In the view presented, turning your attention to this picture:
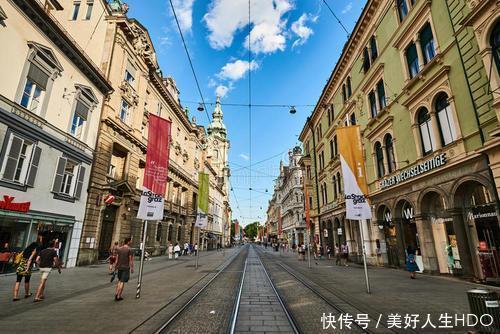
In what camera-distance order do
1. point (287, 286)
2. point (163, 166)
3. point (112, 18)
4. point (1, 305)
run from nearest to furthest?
point (1, 305), point (163, 166), point (287, 286), point (112, 18)

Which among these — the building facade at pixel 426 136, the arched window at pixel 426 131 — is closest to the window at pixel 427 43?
the building facade at pixel 426 136

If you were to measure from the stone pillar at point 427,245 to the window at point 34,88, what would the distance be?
22.2 meters


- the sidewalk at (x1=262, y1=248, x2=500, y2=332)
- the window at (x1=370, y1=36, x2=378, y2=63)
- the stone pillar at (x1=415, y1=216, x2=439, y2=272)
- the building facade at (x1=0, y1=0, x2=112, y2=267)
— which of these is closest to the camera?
the sidewalk at (x1=262, y1=248, x2=500, y2=332)

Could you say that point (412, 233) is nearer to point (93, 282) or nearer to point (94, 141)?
point (93, 282)

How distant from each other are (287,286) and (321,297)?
8.85ft

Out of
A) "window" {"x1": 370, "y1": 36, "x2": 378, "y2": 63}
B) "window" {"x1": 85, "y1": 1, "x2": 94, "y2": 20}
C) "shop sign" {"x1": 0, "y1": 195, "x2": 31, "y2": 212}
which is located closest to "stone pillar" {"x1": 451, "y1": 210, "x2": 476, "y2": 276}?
"window" {"x1": 370, "y1": 36, "x2": 378, "y2": 63}

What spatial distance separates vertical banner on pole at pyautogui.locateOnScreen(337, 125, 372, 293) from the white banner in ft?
23.5

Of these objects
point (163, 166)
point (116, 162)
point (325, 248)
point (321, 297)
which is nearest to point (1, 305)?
point (163, 166)

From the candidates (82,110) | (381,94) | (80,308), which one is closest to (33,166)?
(82,110)

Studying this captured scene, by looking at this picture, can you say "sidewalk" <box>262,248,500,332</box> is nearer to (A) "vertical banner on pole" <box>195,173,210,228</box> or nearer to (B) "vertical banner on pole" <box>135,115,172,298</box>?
(B) "vertical banner on pole" <box>135,115,172,298</box>

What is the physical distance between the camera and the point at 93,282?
1157 cm

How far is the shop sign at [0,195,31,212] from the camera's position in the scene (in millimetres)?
11727

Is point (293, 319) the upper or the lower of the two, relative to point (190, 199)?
lower

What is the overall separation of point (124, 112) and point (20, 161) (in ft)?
38.3
